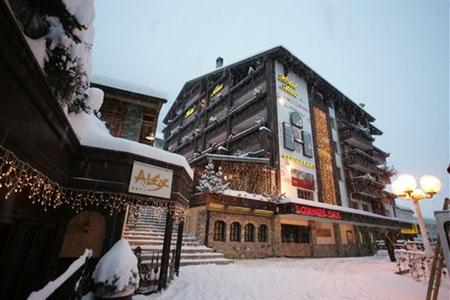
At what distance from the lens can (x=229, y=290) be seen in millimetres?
7008

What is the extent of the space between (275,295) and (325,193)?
19407 mm

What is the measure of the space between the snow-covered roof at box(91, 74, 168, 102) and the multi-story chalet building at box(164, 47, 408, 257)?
24.1 ft

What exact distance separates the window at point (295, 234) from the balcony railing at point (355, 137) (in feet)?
51.3

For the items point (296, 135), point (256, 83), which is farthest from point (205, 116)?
point (296, 135)

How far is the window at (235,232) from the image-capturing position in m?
15.6

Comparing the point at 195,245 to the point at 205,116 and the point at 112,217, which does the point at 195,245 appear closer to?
the point at 112,217

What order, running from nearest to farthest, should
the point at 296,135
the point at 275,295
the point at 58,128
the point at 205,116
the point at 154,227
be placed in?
1. the point at 58,128
2. the point at 275,295
3. the point at 154,227
4. the point at 296,135
5. the point at 205,116

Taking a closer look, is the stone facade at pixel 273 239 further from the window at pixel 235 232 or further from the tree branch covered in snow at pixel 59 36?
the tree branch covered in snow at pixel 59 36

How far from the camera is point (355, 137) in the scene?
1174 inches

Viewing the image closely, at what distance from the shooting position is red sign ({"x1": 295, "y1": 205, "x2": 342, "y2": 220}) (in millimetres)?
16344

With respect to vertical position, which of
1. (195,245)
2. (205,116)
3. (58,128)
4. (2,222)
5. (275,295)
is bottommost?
(275,295)

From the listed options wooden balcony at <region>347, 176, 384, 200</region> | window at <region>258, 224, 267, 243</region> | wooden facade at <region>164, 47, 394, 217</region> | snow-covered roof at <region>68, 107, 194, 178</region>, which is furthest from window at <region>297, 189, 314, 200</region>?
snow-covered roof at <region>68, 107, 194, 178</region>

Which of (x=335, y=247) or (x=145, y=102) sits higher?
(x=145, y=102)

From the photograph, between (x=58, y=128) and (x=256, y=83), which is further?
(x=256, y=83)
